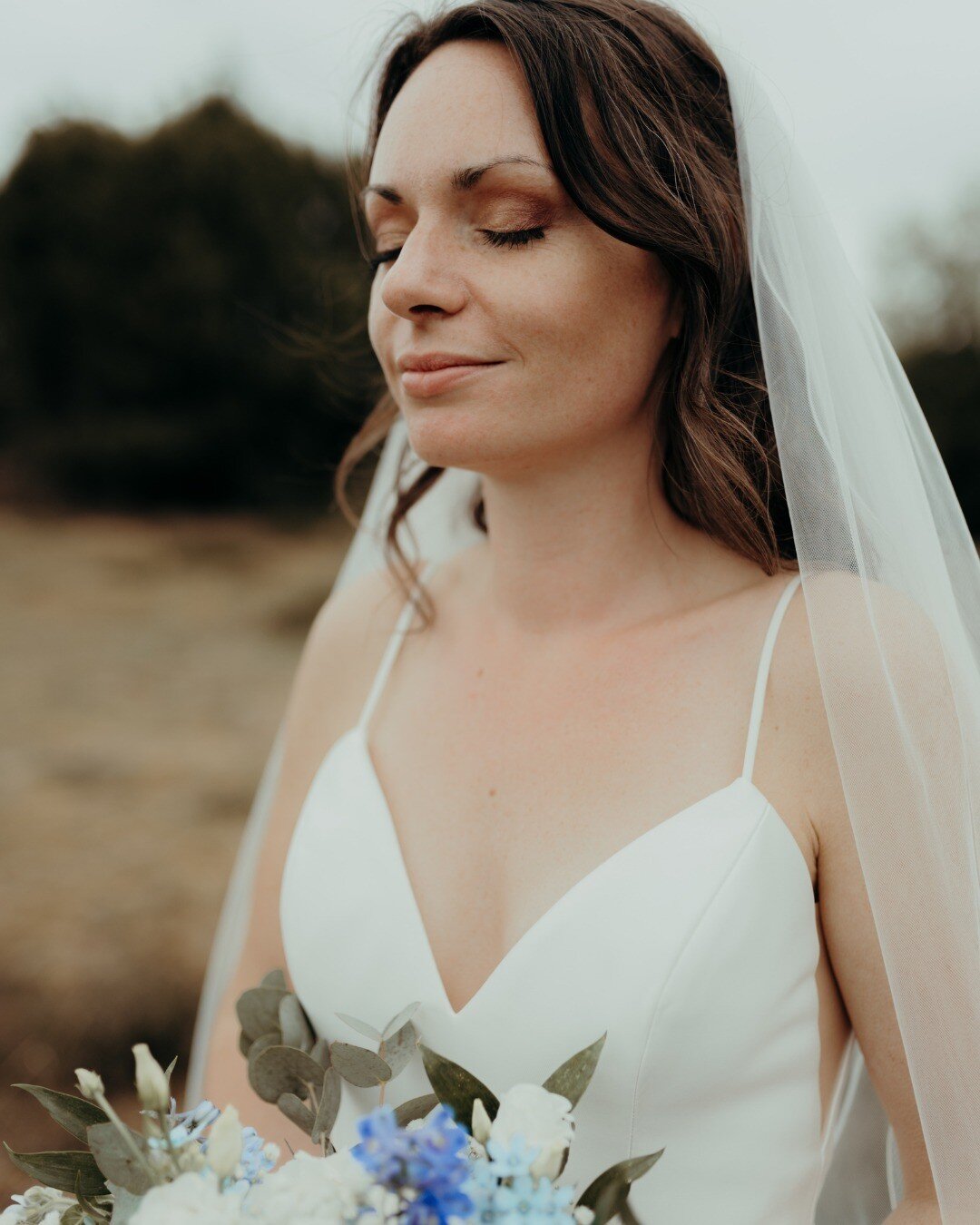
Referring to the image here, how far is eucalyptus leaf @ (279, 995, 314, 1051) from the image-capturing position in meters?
1.89

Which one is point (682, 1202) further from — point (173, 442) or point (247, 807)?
point (173, 442)

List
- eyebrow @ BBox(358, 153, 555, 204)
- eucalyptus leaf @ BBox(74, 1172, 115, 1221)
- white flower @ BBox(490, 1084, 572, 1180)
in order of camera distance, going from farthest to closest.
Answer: eyebrow @ BBox(358, 153, 555, 204) < eucalyptus leaf @ BBox(74, 1172, 115, 1221) < white flower @ BBox(490, 1084, 572, 1180)

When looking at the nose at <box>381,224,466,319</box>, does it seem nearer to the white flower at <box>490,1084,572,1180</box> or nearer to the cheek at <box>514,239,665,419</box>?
the cheek at <box>514,239,665,419</box>

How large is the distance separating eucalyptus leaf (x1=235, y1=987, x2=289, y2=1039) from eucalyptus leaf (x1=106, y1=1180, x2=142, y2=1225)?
2.08ft

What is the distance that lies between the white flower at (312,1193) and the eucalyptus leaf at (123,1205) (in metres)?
0.17

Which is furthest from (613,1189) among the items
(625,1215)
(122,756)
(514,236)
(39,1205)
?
(122,756)

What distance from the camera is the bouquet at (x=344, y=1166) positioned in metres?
1.02

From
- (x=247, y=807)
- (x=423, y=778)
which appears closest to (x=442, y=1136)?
(x=423, y=778)

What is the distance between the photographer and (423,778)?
207cm

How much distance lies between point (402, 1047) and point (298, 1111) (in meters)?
0.16

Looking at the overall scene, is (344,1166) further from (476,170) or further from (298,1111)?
(476,170)

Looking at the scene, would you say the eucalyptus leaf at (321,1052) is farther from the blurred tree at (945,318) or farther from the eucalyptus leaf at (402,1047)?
the blurred tree at (945,318)

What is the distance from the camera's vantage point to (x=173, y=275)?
1151 centimetres

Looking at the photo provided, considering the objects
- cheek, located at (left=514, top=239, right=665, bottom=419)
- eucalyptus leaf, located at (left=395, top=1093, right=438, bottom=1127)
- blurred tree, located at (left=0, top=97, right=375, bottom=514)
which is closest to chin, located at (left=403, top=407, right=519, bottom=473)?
cheek, located at (left=514, top=239, right=665, bottom=419)
